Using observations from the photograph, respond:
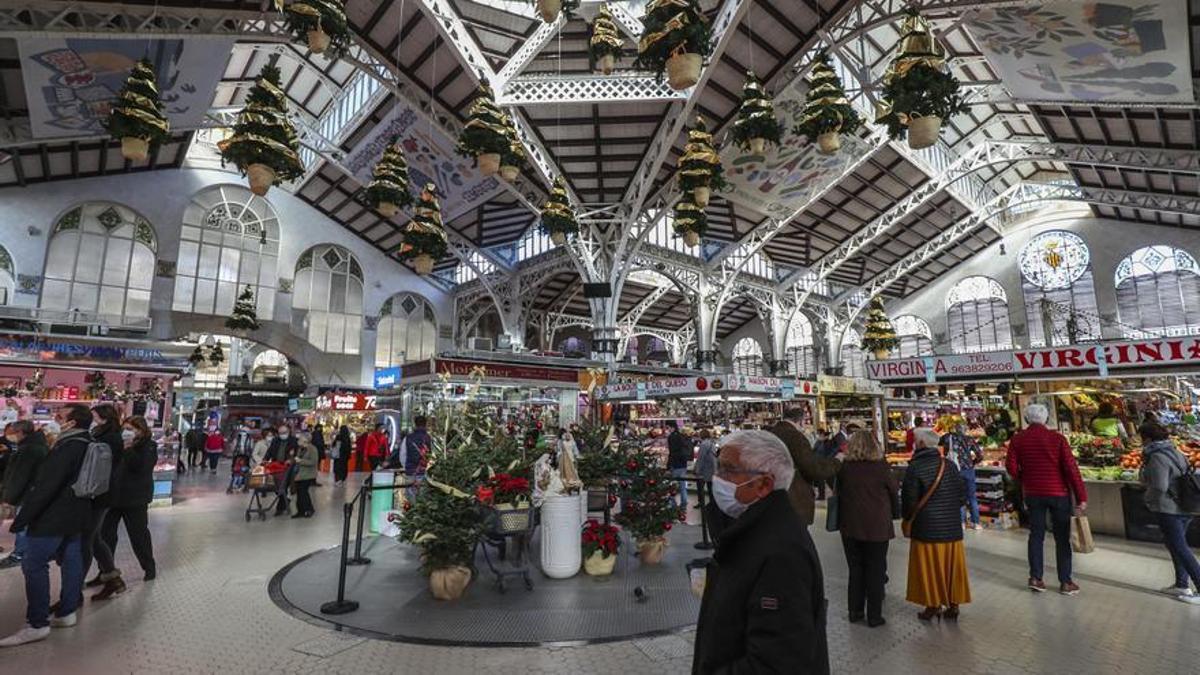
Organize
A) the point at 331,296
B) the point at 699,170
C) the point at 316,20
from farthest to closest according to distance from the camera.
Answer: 1. the point at 331,296
2. the point at 699,170
3. the point at 316,20

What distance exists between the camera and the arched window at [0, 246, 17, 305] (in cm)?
1656

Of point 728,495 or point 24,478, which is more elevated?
point 728,495

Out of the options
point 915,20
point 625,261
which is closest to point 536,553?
point 915,20

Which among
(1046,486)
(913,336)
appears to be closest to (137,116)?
(1046,486)

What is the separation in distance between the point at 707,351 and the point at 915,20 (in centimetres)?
1730

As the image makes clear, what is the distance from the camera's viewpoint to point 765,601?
4.50 feet

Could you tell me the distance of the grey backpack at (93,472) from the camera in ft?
12.7

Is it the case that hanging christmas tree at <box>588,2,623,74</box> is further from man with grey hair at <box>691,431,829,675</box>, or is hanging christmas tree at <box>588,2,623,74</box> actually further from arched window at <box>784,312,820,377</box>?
arched window at <box>784,312,820,377</box>

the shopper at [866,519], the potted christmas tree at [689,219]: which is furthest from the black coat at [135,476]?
the potted christmas tree at [689,219]

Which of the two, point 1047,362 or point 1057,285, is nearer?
point 1047,362

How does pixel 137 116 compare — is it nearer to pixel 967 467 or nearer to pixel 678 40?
pixel 678 40

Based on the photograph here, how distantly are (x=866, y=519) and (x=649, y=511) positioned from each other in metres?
2.31

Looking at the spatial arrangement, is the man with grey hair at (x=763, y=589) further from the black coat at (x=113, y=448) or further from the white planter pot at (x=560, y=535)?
the black coat at (x=113, y=448)

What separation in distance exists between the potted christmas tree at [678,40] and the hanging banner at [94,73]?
8482mm
